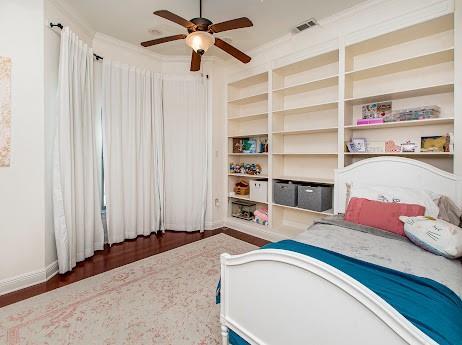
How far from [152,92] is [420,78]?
3.25m

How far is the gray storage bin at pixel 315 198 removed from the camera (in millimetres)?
2857

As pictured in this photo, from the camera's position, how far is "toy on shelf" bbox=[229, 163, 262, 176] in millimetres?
3791

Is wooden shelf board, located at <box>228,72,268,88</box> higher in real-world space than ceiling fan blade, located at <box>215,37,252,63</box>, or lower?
higher

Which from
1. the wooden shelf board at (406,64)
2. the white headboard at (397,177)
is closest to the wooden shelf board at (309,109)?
the wooden shelf board at (406,64)

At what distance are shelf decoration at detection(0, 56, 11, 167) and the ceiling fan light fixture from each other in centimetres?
157

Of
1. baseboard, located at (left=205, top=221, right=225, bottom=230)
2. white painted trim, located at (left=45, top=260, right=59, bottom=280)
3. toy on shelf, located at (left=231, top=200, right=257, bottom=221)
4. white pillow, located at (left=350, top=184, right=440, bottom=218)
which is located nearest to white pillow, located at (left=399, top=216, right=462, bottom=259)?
white pillow, located at (left=350, top=184, right=440, bottom=218)

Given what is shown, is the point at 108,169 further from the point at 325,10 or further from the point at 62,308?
the point at 325,10

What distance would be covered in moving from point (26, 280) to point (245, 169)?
2.89 m

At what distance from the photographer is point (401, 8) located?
7.55 ft

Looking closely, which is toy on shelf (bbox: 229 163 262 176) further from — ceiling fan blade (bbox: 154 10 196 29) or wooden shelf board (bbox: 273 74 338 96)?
ceiling fan blade (bbox: 154 10 196 29)

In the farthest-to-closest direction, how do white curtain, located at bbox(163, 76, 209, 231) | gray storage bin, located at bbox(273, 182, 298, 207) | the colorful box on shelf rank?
white curtain, located at bbox(163, 76, 209, 231), gray storage bin, located at bbox(273, 182, 298, 207), the colorful box on shelf

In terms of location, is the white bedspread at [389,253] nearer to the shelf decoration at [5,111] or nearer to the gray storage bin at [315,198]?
the gray storage bin at [315,198]

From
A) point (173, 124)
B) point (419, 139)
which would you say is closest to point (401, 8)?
point (419, 139)

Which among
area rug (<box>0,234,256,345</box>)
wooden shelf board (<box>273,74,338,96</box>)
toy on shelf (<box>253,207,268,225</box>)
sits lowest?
area rug (<box>0,234,256,345</box>)
